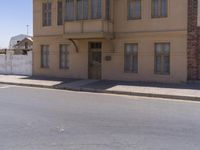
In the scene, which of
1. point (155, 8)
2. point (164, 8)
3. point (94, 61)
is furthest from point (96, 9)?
point (164, 8)

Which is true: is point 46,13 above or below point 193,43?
above

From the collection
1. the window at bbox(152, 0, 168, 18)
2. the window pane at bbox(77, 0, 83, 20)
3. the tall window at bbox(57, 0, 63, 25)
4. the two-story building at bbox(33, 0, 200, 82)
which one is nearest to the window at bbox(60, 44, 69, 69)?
the two-story building at bbox(33, 0, 200, 82)

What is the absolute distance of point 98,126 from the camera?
927 centimetres

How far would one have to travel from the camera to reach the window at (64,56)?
25.9m

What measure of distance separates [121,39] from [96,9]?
7.91 feet

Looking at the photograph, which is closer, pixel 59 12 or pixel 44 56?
pixel 59 12

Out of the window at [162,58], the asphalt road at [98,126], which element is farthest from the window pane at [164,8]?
the asphalt road at [98,126]

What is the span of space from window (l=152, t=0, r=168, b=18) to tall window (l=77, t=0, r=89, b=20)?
4248mm

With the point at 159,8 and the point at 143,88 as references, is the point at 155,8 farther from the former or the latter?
the point at 143,88

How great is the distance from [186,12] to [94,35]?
5577 mm

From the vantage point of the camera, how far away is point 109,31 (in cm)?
2298

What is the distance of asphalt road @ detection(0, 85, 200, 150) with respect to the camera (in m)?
7.45

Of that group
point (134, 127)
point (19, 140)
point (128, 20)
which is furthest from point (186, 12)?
point (19, 140)

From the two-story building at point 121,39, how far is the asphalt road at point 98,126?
7976mm
